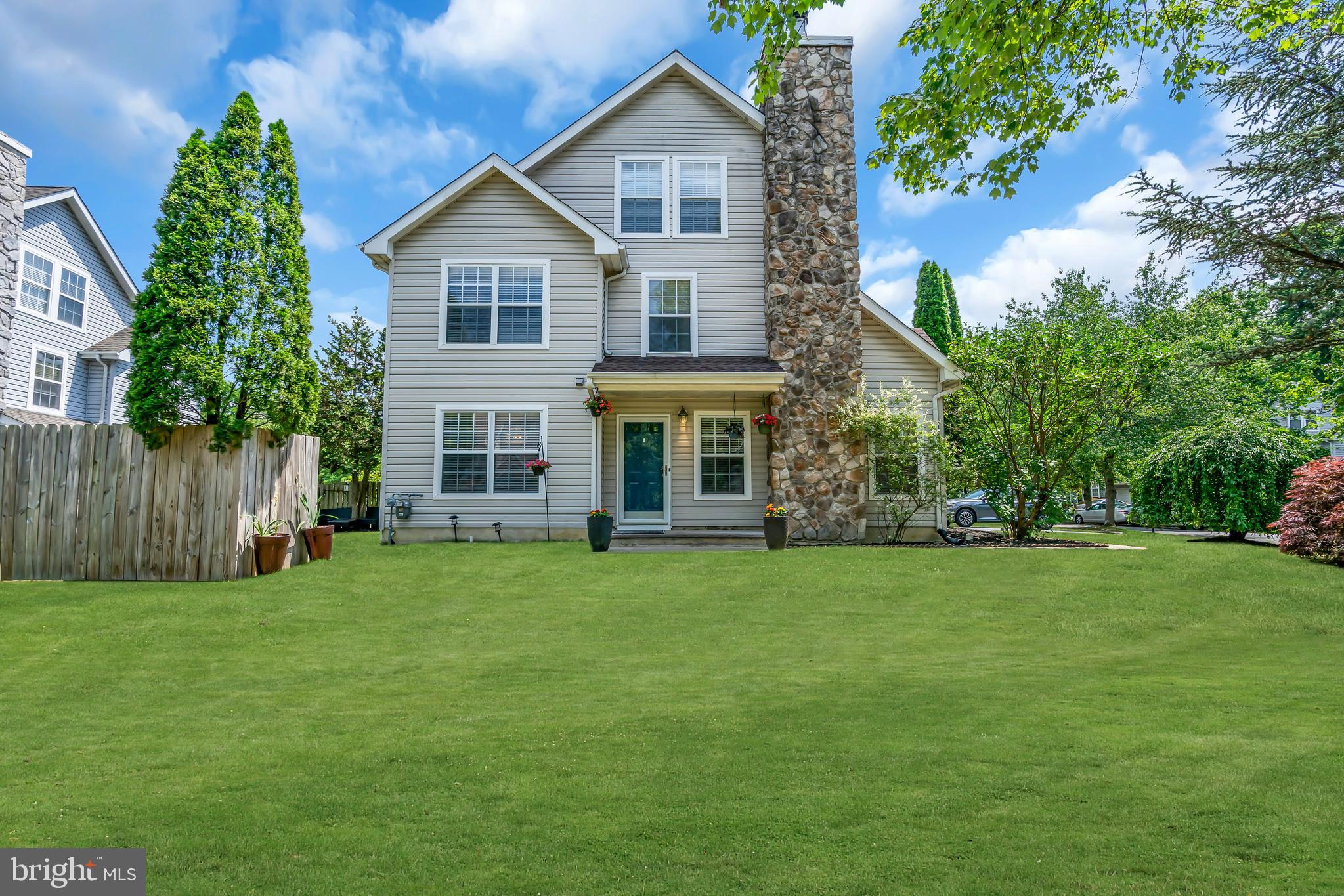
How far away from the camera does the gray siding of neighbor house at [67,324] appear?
784 inches

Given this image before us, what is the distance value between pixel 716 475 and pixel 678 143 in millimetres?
7860

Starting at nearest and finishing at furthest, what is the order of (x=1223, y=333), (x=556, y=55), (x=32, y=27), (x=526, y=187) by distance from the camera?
(x=32, y=27)
(x=556, y=55)
(x=526, y=187)
(x=1223, y=333)

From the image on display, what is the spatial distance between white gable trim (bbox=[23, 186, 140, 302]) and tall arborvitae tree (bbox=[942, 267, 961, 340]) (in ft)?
104

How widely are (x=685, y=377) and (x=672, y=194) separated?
16.8 ft

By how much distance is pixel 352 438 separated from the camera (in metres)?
25.0

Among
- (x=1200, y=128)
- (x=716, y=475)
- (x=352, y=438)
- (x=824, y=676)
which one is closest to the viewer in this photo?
(x=824, y=676)

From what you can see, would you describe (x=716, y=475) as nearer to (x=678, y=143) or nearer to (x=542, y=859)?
(x=678, y=143)

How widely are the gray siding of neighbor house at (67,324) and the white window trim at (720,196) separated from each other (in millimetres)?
16421

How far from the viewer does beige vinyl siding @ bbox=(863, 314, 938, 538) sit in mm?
16766

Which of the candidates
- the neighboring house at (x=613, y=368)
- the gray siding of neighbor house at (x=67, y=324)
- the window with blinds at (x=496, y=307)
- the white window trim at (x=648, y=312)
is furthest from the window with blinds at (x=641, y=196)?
the gray siding of neighbor house at (x=67, y=324)

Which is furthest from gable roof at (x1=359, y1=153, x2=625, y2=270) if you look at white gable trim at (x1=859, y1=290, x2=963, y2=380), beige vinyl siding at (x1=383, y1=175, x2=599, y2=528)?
white gable trim at (x1=859, y1=290, x2=963, y2=380)

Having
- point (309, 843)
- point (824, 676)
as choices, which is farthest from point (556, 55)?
point (309, 843)

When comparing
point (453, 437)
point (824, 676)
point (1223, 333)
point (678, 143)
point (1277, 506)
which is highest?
point (678, 143)

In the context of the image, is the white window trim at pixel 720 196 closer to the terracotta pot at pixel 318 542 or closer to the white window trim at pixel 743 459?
the white window trim at pixel 743 459
